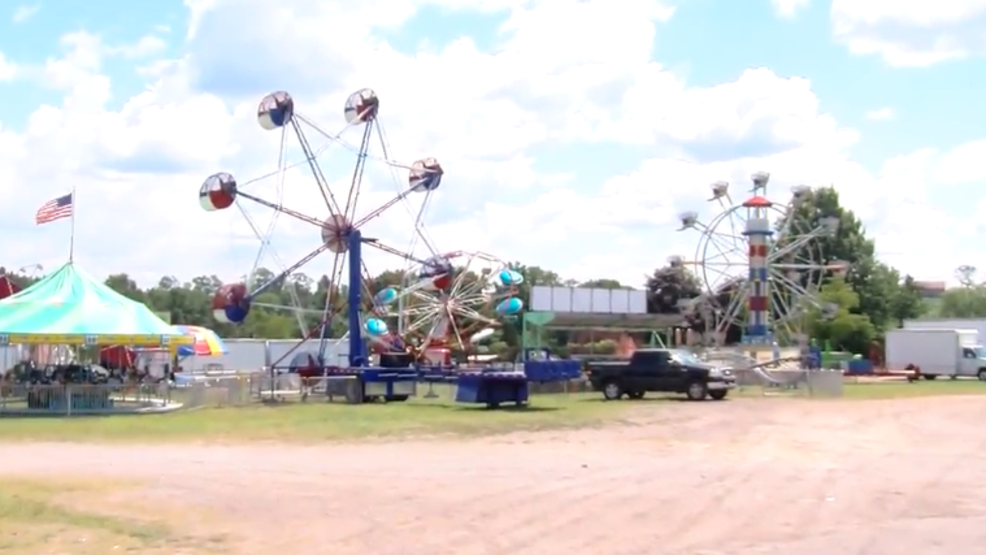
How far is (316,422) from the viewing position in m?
31.2

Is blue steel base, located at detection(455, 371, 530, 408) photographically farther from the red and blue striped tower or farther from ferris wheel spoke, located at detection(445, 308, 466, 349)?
the red and blue striped tower

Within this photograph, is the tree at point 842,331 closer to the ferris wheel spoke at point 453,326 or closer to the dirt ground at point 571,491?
the ferris wheel spoke at point 453,326

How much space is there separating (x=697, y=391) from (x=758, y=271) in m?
34.6

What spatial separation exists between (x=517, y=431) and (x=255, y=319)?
328 ft

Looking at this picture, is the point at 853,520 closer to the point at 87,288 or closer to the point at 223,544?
the point at 223,544

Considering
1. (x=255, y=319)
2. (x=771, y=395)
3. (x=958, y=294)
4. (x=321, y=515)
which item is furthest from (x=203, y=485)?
(x=958, y=294)

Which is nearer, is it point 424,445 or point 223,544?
point 223,544

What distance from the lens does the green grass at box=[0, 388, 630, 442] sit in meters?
28.3

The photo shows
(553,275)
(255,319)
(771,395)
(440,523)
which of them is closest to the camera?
(440,523)

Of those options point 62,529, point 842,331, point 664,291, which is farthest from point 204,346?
point 664,291

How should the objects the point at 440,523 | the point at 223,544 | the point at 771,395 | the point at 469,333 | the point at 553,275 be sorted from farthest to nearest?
the point at 553,275 → the point at 469,333 → the point at 771,395 → the point at 440,523 → the point at 223,544

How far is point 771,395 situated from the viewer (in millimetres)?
44844

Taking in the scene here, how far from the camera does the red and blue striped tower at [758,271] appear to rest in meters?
74.5

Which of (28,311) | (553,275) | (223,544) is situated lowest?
(223,544)
